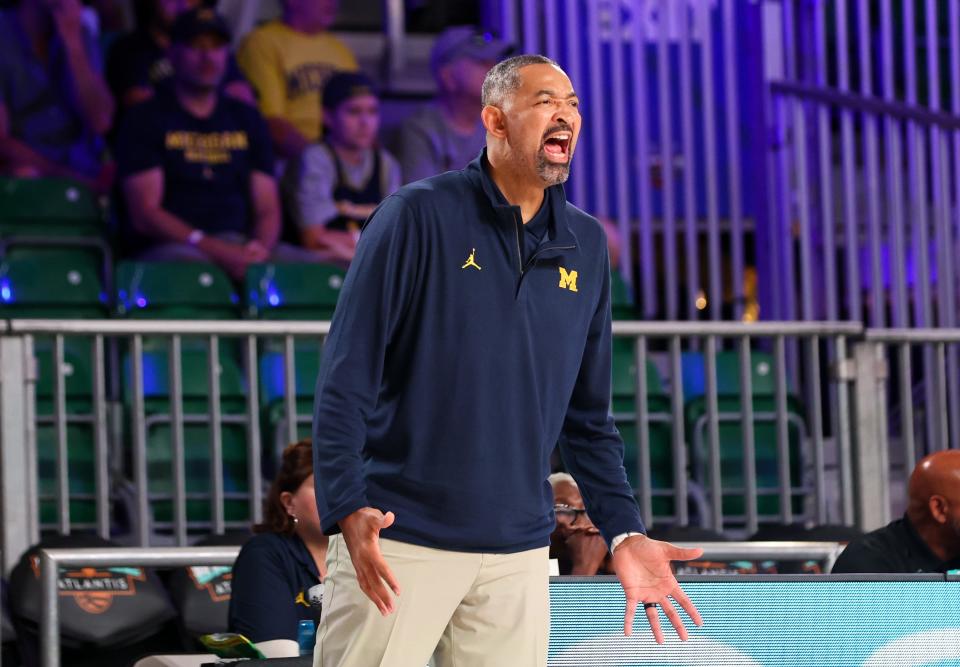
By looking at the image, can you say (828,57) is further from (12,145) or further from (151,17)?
(12,145)

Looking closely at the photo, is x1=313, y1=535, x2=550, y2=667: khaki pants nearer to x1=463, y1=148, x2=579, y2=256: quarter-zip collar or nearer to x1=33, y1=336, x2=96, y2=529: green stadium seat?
x1=463, y1=148, x2=579, y2=256: quarter-zip collar

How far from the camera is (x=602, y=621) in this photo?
2793mm

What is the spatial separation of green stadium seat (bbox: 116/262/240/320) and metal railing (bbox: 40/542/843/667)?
2458 mm

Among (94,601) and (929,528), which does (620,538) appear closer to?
(929,528)

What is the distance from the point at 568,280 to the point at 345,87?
5.12 meters

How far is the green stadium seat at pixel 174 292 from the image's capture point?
6547mm

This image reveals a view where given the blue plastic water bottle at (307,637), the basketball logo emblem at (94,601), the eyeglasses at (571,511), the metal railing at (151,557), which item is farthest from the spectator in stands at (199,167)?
the blue plastic water bottle at (307,637)

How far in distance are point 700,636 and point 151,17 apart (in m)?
5.74

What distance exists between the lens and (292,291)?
6.73 metres

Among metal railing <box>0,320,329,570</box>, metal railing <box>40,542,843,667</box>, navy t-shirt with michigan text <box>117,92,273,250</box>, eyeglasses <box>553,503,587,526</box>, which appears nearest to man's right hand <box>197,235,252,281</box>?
navy t-shirt with michigan text <box>117,92,273,250</box>

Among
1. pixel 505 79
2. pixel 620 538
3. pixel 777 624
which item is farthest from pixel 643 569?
pixel 505 79

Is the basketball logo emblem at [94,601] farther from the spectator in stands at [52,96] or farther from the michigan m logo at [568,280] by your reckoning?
the spectator in stands at [52,96]

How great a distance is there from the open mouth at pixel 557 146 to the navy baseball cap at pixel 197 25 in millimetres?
4988

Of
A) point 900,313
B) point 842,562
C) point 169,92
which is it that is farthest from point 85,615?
point 900,313
